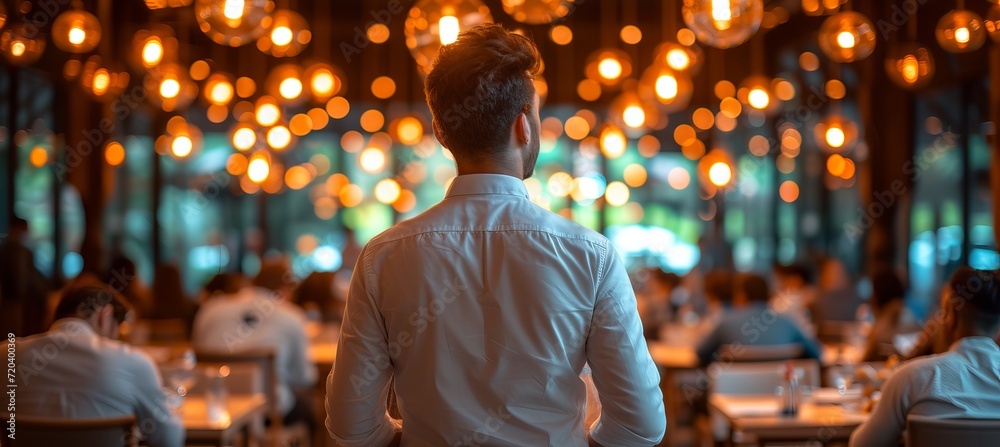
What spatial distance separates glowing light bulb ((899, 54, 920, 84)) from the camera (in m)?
4.56

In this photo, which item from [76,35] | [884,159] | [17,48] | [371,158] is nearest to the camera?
[17,48]

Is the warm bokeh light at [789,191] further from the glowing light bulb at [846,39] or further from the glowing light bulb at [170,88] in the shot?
the glowing light bulb at [170,88]

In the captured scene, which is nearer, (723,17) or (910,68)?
(723,17)

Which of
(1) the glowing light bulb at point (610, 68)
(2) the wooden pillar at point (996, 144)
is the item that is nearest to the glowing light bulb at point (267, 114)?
(1) the glowing light bulb at point (610, 68)

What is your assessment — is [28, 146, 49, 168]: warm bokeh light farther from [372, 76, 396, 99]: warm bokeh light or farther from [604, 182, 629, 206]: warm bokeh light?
[604, 182, 629, 206]: warm bokeh light

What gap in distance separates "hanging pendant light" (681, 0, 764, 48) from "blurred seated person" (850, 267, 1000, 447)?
4.07 feet

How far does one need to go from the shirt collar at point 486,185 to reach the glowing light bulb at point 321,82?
4.55m

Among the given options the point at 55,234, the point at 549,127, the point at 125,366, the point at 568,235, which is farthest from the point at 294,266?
the point at 568,235

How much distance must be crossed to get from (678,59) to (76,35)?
3.37 m

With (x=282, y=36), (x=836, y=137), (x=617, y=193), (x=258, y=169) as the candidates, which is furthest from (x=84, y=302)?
(x=617, y=193)

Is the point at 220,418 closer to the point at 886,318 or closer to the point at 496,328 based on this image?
the point at 496,328

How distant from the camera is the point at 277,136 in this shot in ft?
23.0

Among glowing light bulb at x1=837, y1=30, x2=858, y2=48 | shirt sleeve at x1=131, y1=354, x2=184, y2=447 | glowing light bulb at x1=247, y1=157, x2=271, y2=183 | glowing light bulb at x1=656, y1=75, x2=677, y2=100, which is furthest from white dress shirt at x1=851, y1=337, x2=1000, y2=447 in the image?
glowing light bulb at x1=247, y1=157, x2=271, y2=183

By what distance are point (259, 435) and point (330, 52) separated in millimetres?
8875
